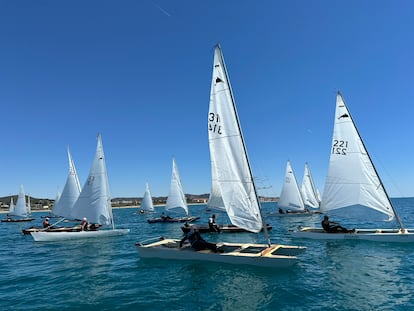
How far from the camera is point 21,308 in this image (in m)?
10.9

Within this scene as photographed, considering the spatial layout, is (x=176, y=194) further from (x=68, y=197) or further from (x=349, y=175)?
(x=349, y=175)

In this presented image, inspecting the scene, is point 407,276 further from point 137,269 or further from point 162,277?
point 137,269

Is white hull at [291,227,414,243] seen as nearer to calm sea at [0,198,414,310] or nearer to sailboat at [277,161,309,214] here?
calm sea at [0,198,414,310]

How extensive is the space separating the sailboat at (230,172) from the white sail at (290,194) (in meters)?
36.8

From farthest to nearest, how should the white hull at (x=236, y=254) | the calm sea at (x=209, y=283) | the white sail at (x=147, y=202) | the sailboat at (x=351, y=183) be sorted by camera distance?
the white sail at (x=147, y=202), the sailboat at (x=351, y=183), the white hull at (x=236, y=254), the calm sea at (x=209, y=283)

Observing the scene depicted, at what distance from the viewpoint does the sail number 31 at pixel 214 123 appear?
53.5ft

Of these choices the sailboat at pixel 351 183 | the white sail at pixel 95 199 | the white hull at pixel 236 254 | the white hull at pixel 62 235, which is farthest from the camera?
the white sail at pixel 95 199

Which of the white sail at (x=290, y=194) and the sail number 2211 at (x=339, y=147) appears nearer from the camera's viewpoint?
the sail number 2211 at (x=339, y=147)

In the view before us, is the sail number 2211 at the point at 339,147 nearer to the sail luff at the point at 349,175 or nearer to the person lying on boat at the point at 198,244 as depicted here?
the sail luff at the point at 349,175

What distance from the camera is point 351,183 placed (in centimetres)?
2377

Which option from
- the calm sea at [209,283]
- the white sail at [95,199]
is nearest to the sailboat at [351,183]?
the calm sea at [209,283]

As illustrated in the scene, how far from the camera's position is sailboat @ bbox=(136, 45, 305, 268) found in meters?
15.6

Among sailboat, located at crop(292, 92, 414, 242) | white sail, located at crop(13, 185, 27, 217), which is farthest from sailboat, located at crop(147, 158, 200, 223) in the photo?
white sail, located at crop(13, 185, 27, 217)

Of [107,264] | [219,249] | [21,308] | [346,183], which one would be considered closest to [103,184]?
[107,264]
